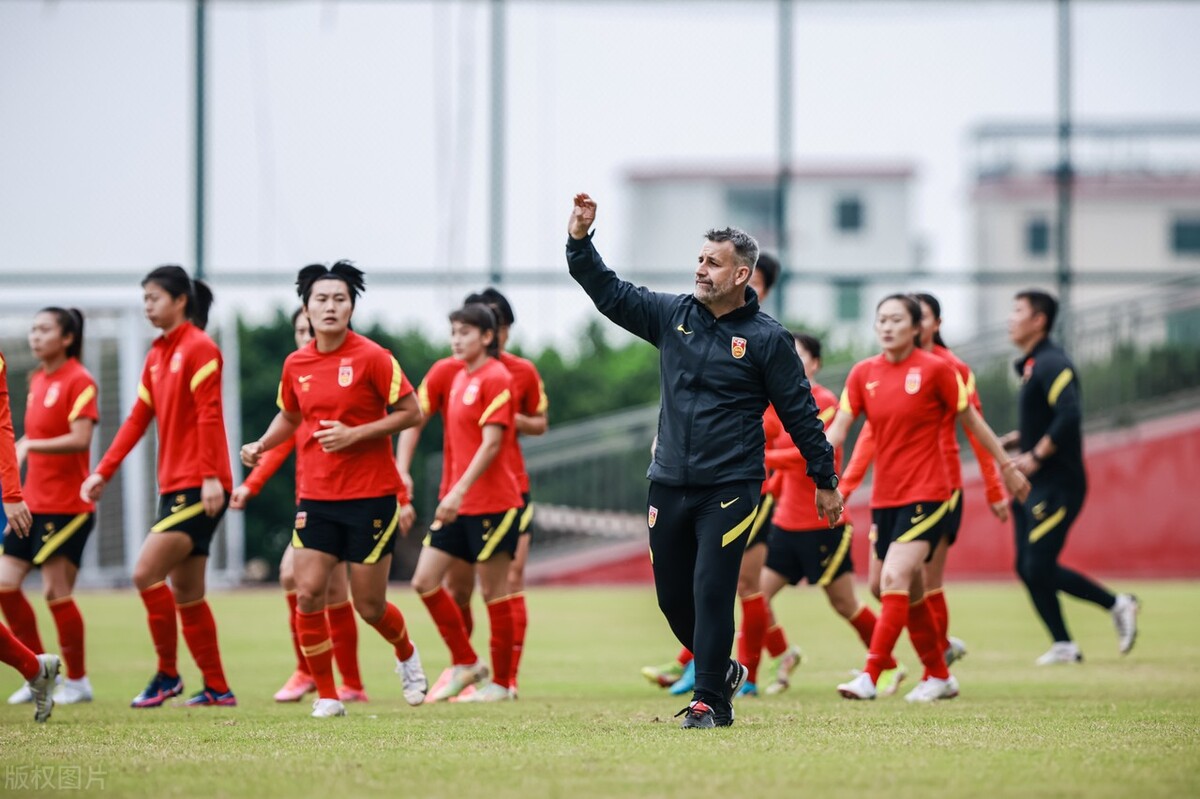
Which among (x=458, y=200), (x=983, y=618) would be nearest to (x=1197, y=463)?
(x=983, y=618)

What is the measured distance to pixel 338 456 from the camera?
26.9 feet

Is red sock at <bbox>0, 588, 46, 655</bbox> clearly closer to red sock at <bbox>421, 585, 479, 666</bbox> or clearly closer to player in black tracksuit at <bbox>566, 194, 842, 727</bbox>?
red sock at <bbox>421, 585, 479, 666</bbox>

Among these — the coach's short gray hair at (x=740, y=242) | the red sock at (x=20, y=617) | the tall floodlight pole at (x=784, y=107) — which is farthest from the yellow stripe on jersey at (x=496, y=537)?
the tall floodlight pole at (x=784, y=107)

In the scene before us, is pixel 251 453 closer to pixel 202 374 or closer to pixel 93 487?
pixel 202 374

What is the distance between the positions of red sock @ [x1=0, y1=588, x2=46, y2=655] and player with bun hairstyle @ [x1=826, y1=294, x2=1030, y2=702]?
447 cm

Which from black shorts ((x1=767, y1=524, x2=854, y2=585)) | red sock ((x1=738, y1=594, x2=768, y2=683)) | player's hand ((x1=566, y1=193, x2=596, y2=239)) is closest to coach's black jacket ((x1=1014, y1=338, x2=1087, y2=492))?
black shorts ((x1=767, y1=524, x2=854, y2=585))

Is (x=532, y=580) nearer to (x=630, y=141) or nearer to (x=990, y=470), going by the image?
(x=630, y=141)

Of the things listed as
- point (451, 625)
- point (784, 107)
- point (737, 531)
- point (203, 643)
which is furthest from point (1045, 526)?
point (784, 107)

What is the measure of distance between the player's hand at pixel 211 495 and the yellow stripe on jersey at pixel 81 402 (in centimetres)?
121

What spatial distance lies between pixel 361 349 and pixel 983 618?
28.1 feet

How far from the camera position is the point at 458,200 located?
2267 centimetres

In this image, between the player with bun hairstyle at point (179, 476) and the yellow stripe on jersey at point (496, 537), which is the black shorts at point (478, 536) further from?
the player with bun hairstyle at point (179, 476)

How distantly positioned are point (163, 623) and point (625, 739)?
3382 mm

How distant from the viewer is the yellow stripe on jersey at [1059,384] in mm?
11578
